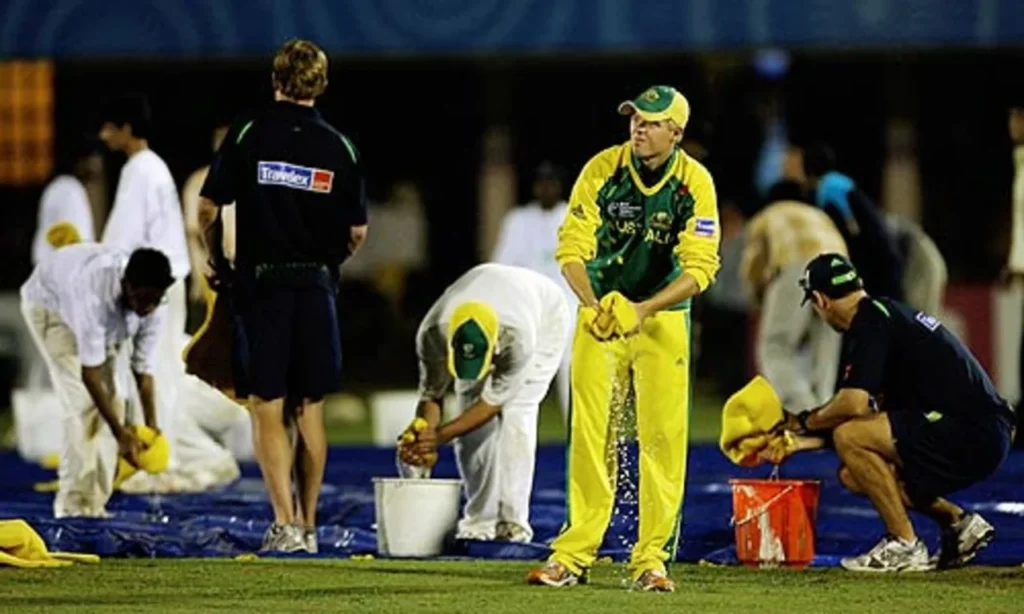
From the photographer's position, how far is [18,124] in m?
22.8

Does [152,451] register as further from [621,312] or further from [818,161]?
Answer: [818,161]

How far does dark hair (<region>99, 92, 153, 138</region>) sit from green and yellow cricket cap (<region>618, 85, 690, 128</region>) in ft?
16.1

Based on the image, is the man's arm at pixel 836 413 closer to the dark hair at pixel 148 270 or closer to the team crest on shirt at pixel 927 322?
the team crest on shirt at pixel 927 322

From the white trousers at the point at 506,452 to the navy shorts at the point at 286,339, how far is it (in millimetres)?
839

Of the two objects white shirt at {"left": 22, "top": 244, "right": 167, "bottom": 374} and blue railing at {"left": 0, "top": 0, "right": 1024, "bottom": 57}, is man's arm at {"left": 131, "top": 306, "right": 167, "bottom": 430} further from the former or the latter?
blue railing at {"left": 0, "top": 0, "right": 1024, "bottom": 57}

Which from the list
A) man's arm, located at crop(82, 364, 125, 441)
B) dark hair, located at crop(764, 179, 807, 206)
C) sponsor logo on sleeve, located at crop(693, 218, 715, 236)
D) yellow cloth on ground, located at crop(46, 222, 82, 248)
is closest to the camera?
sponsor logo on sleeve, located at crop(693, 218, 715, 236)

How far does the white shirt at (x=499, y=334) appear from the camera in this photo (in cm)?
1295

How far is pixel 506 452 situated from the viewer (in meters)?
13.2

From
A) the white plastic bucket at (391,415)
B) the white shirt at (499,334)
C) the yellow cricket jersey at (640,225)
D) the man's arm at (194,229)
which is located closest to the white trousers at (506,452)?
the white shirt at (499,334)

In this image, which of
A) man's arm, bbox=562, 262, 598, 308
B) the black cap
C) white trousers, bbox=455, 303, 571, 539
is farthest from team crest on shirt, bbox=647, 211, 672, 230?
white trousers, bbox=455, 303, 571, 539

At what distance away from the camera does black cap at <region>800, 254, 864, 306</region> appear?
11852mm

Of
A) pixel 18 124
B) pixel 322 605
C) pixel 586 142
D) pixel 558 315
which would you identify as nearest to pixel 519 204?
pixel 586 142

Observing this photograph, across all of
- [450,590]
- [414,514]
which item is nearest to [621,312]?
[450,590]

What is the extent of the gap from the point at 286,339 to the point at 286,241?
0.44 m
